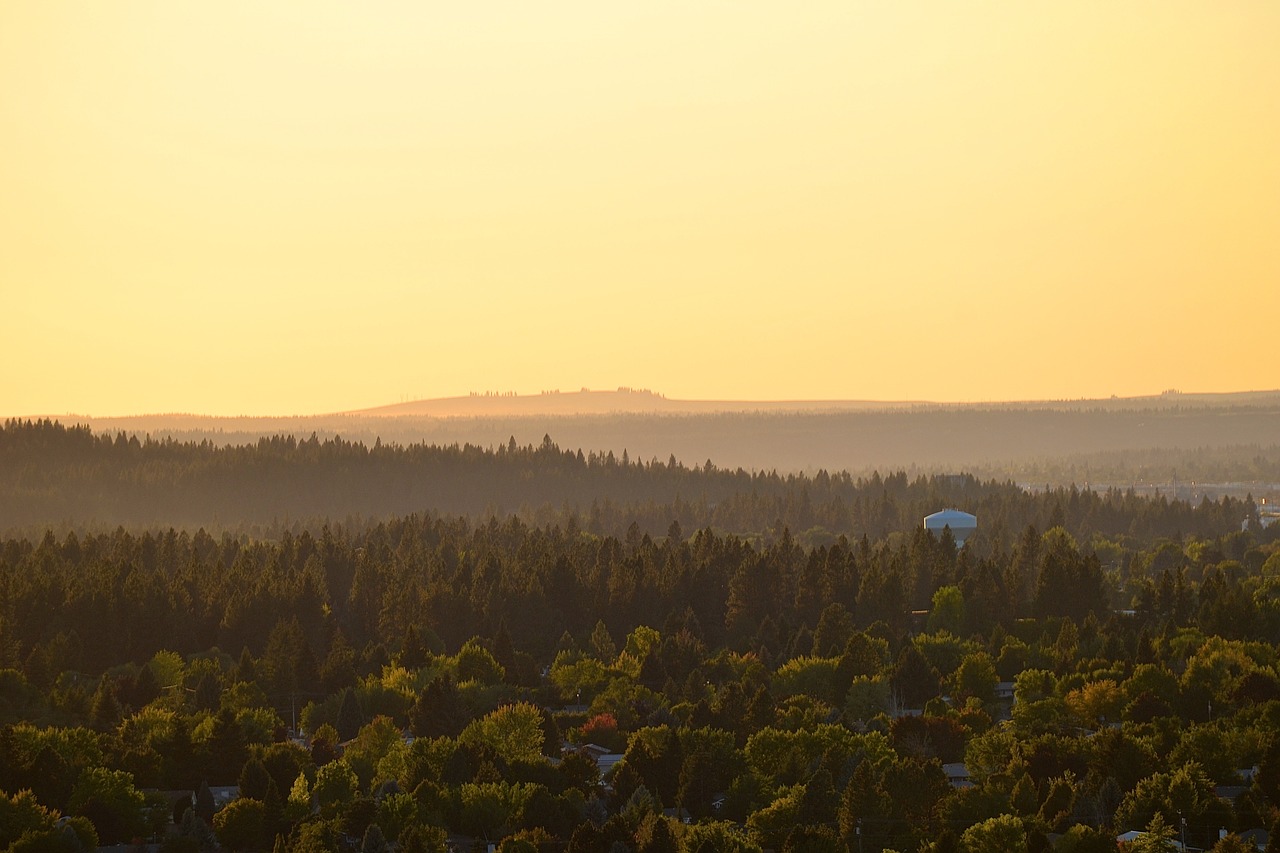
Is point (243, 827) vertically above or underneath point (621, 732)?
underneath

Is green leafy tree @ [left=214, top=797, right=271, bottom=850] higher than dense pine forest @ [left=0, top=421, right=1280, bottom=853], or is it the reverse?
dense pine forest @ [left=0, top=421, right=1280, bottom=853]

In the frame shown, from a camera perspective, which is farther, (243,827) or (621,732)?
(621,732)

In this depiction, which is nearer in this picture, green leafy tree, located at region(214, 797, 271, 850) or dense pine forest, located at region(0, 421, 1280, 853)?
dense pine forest, located at region(0, 421, 1280, 853)

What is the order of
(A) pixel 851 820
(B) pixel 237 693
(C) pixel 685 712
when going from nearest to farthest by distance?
(A) pixel 851 820 → (C) pixel 685 712 → (B) pixel 237 693

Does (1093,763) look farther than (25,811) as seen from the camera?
Yes

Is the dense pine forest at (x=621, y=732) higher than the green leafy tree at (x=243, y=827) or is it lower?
higher

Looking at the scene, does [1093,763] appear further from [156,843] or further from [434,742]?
[156,843]

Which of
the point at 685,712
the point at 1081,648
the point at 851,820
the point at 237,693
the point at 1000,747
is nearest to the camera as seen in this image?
the point at 851,820

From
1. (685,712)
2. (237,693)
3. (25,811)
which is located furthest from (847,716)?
(25,811)

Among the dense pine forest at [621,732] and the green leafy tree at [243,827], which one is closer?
the dense pine forest at [621,732]
